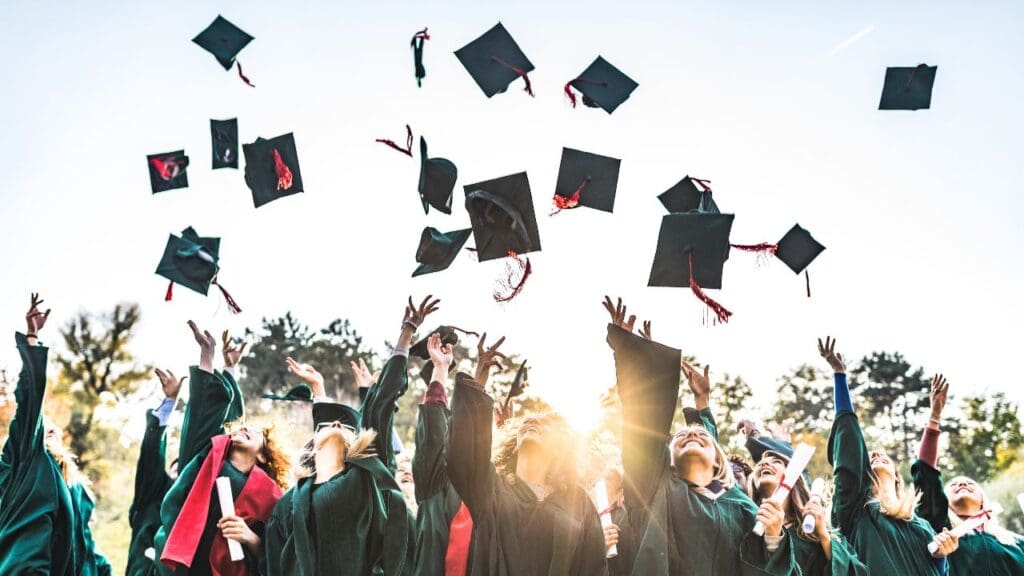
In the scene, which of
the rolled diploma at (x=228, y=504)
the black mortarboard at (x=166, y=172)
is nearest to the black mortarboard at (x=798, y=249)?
the rolled diploma at (x=228, y=504)

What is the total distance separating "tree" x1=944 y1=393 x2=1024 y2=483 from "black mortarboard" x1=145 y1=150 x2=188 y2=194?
104ft

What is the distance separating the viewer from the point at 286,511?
4957 mm

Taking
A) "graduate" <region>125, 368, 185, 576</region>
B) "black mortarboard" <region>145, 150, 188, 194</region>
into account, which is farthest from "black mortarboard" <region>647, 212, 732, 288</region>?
"black mortarboard" <region>145, 150, 188, 194</region>

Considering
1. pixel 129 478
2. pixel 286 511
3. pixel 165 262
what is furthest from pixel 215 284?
pixel 129 478

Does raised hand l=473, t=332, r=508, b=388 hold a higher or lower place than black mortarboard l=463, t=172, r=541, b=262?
lower

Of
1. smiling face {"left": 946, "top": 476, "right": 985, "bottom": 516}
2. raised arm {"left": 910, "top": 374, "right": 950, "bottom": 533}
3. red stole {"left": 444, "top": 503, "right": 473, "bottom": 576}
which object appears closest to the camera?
red stole {"left": 444, "top": 503, "right": 473, "bottom": 576}

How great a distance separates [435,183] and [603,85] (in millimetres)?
1934

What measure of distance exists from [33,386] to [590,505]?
12.6ft

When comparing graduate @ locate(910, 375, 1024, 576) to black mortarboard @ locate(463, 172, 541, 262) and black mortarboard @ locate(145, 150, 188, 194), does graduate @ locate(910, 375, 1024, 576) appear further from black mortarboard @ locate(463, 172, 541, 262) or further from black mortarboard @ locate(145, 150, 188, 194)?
black mortarboard @ locate(145, 150, 188, 194)

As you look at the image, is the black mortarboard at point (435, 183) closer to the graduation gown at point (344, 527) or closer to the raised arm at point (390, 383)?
the raised arm at point (390, 383)

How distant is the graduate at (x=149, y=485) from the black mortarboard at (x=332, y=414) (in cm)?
119

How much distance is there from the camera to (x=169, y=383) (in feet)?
20.1

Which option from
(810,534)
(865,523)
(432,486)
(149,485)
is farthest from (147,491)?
(865,523)

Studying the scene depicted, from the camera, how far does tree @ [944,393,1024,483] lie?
1278 inches
